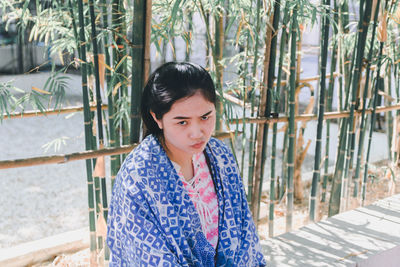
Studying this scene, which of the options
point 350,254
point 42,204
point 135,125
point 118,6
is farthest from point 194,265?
point 42,204

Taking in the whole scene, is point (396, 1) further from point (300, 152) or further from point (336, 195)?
point (300, 152)

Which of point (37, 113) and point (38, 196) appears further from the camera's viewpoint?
point (38, 196)

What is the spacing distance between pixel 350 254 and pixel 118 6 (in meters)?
1.36

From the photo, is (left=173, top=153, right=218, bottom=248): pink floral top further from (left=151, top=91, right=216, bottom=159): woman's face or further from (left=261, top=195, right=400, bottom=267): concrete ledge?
(left=261, top=195, right=400, bottom=267): concrete ledge

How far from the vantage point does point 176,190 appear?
3.77 feet

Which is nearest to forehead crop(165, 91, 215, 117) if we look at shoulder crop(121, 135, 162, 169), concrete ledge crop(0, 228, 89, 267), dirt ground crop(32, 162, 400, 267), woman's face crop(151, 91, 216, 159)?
woman's face crop(151, 91, 216, 159)

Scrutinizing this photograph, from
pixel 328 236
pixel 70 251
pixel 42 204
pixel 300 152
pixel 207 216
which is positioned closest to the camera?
pixel 207 216

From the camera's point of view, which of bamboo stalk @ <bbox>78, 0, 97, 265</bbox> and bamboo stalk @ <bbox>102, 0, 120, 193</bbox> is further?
bamboo stalk @ <bbox>102, 0, 120, 193</bbox>

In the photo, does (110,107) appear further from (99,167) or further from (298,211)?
(298,211)

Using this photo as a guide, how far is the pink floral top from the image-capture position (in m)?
1.23

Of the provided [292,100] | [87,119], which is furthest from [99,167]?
[292,100]

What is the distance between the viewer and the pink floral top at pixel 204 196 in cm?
123

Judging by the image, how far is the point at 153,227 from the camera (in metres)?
1.08

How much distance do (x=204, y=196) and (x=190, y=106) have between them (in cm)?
29
